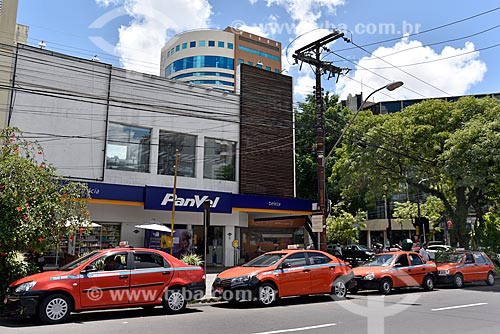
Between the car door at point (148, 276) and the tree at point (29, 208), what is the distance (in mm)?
2463

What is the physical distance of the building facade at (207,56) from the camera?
73625 mm

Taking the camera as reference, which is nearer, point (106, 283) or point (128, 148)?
point (106, 283)

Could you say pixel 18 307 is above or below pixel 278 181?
below

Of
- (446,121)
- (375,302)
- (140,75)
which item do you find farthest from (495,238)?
(140,75)

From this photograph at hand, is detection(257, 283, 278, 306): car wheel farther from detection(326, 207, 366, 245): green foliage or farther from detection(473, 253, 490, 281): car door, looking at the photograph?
detection(326, 207, 366, 245): green foliage

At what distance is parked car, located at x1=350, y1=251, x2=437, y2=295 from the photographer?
48.0ft

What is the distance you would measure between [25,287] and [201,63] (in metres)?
67.4

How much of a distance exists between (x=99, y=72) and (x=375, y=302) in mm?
15394

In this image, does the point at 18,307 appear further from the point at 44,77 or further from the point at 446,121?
the point at 446,121

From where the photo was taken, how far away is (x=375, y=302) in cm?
1273

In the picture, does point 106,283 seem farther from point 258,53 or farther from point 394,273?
point 258,53

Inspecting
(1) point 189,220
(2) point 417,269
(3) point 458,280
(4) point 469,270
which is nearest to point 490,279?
(4) point 469,270

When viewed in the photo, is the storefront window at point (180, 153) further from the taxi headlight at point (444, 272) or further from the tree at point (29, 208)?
the taxi headlight at point (444, 272)

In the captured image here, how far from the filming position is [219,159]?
2345cm
